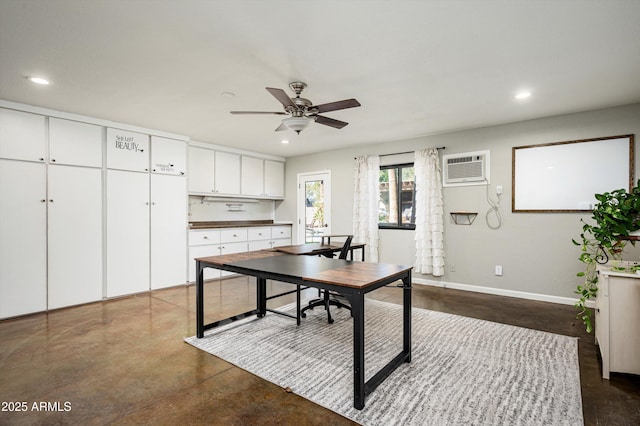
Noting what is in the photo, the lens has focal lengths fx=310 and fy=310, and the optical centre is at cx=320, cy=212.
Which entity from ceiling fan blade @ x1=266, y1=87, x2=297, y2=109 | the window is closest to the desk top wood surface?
ceiling fan blade @ x1=266, y1=87, x2=297, y2=109

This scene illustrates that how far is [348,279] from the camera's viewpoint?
7.00 feet

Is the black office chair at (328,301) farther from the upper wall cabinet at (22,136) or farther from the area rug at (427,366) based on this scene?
the upper wall cabinet at (22,136)

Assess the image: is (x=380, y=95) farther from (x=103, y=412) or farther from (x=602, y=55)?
(x=103, y=412)

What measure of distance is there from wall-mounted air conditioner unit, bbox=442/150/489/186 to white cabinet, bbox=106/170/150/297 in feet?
15.6

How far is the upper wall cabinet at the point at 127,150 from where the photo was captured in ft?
14.5

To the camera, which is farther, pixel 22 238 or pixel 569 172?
pixel 569 172

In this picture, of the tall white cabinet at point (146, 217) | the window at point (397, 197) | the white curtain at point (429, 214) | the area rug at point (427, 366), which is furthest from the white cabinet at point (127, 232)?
the white curtain at point (429, 214)

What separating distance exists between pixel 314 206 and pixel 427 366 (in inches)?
184

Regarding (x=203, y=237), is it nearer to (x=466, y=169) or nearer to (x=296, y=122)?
(x=296, y=122)

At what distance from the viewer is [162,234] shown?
16.3 ft

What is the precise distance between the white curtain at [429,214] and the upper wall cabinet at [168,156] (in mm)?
3971

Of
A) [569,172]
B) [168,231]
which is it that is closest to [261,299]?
[168,231]

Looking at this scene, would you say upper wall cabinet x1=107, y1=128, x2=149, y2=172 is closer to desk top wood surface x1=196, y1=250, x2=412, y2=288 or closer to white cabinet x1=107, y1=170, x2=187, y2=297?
white cabinet x1=107, y1=170, x2=187, y2=297

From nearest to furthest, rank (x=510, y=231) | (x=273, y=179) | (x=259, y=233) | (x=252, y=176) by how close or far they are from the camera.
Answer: (x=510, y=231)
(x=259, y=233)
(x=252, y=176)
(x=273, y=179)
